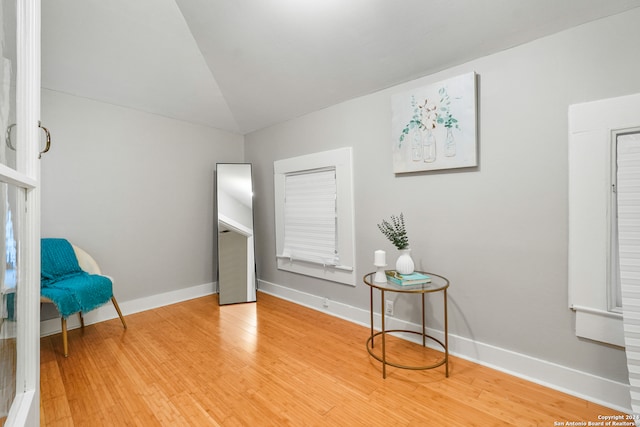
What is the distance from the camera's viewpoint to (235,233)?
3488 millimetres

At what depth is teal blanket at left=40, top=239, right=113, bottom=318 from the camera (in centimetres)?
208

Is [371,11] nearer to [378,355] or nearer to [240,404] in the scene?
[378,355]

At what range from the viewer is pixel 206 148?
362 cm

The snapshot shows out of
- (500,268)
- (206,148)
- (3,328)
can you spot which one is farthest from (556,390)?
(206,148)

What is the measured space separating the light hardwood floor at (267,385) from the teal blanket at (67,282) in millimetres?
394

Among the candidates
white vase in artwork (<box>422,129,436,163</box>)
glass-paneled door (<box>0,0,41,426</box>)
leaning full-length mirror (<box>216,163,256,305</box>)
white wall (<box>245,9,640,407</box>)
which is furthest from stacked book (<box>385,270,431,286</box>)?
leaning full-length mirror (<box>216,163,256,305</box>)

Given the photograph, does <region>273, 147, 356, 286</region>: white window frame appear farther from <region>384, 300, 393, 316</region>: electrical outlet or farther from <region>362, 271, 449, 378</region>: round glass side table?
<region>362, 271, 449, 378</region>: round glass side table

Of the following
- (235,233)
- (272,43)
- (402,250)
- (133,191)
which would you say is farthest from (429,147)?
(133,191)

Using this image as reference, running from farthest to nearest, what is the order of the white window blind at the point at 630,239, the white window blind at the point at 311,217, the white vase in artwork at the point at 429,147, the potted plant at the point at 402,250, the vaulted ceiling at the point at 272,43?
the white window blind at the point at 311,217
the white vase in artwork at the point at 429,147
the potted plant at the point at 402,250
the vaulted ceiling at the point at 272,43
the white window blind at the point at 630,239

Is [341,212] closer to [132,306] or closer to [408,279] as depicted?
[408,279]

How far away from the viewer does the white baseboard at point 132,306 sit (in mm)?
2539

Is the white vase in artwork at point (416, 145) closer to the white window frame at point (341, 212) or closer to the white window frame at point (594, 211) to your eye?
the white window frame at point (341, 212)

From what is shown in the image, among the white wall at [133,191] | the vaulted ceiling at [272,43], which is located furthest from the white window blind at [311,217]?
the white wall at [133,191]

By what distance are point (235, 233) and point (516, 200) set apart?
284 centimetres
